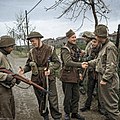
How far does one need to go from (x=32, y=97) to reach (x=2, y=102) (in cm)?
357

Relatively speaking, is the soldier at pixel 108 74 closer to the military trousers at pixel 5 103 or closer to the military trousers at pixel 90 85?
the military trousers at pixel 90 85

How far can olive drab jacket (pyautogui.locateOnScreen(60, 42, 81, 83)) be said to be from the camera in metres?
5.62

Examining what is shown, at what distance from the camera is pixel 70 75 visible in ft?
19.0

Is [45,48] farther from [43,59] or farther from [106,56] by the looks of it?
[106,56]

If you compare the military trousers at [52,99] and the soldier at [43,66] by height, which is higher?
the soldier at [43,66]

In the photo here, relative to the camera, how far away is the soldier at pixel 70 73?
565cm

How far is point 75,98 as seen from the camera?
237 inches

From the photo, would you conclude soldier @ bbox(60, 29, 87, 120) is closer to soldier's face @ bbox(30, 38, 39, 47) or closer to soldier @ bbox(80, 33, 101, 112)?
soldier's face @ bbox(30, 38, 39, 47)

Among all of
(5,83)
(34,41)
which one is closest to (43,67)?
(34,41)

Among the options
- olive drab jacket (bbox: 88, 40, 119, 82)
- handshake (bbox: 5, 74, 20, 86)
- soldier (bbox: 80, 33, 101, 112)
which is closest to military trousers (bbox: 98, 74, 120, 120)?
olive drab jacket (bbox: 88, 40, 119, 82)

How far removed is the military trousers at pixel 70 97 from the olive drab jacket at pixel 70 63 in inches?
5.8

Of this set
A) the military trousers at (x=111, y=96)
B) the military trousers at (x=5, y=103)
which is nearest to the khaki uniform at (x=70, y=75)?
the military trousers at (x=111, y=96)

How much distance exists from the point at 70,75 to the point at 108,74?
107cm

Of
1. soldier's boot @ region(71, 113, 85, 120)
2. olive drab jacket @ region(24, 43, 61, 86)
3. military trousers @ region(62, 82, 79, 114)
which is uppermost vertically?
olive drab jacket @ region(24, 43, 61, 86)
